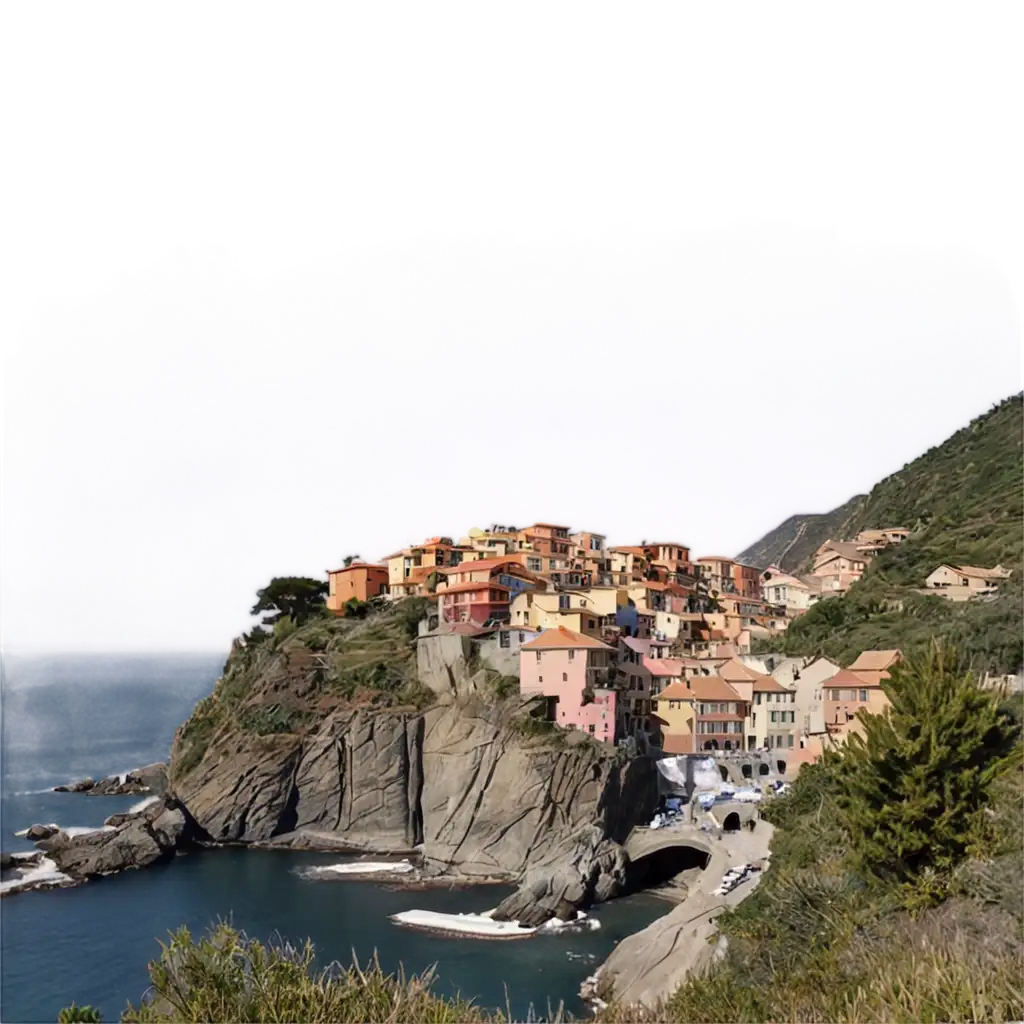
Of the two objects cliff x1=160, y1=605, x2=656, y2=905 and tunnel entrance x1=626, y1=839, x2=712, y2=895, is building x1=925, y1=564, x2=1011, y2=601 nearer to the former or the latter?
tunnel entrance x1=626, y1=839, x2=712, y2=895

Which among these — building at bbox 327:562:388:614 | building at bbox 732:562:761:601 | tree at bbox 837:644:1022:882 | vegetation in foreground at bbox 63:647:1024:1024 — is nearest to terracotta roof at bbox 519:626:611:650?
building at bbox 327:562:388:614

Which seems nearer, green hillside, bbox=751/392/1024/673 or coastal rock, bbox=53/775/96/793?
green hillside, bbox=751/392/1024/673

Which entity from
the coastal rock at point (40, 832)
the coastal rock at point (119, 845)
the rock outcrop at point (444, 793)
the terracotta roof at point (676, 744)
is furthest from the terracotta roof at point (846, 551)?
the coastal rock at point (40, 832)

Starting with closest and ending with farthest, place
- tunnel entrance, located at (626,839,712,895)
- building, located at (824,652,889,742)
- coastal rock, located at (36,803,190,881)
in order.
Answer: building, located at (824,652,889,742)
tunnel entrance, located at (626,839,712,895)
coastal rock, located at (36,803,190,881)

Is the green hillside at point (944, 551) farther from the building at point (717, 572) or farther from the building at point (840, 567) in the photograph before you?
the building at point (717, 572)

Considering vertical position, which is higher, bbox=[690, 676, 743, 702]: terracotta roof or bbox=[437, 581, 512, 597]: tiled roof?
bbox=[437, 581, 512, 597]: tiled roof
